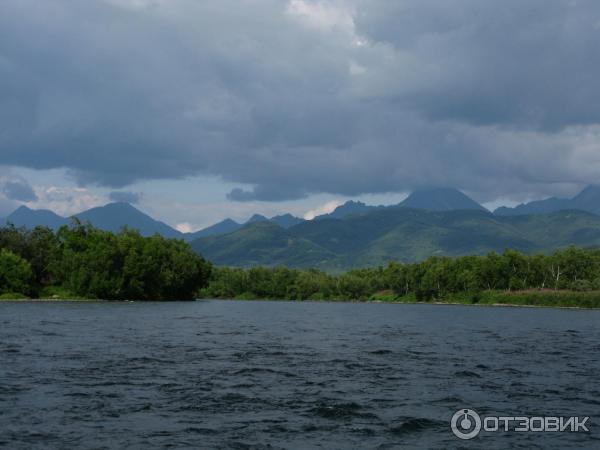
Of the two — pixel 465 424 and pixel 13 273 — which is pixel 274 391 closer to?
pixel 465 424

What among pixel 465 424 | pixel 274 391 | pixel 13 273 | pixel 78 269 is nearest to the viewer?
pixel 465 424

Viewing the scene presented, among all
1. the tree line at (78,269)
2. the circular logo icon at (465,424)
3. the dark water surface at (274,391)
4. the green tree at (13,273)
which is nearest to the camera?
the dark water surface at (274,391)

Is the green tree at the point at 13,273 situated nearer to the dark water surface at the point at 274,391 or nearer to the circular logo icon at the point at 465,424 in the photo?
the dark water surface at the point at 274,391

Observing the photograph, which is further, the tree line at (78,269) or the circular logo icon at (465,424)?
the tree line at (78,269)

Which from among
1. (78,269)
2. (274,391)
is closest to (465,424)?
(274,391)

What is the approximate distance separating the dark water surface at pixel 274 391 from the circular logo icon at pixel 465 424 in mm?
484

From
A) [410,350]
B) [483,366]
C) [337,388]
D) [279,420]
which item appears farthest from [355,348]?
[279,420]

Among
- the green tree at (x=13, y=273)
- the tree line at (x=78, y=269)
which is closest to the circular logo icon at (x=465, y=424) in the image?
the green tree at (x=13, y=273)

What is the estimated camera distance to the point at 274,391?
3769cm

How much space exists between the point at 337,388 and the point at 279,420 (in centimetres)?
935

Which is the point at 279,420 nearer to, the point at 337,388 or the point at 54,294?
the point at 337,388

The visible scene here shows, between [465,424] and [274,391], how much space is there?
11.9 meters

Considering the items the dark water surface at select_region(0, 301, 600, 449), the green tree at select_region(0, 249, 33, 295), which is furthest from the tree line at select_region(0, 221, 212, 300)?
the dark water surface at select_region(0, 301, 600, 449)

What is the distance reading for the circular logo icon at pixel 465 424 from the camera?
28438 mm
